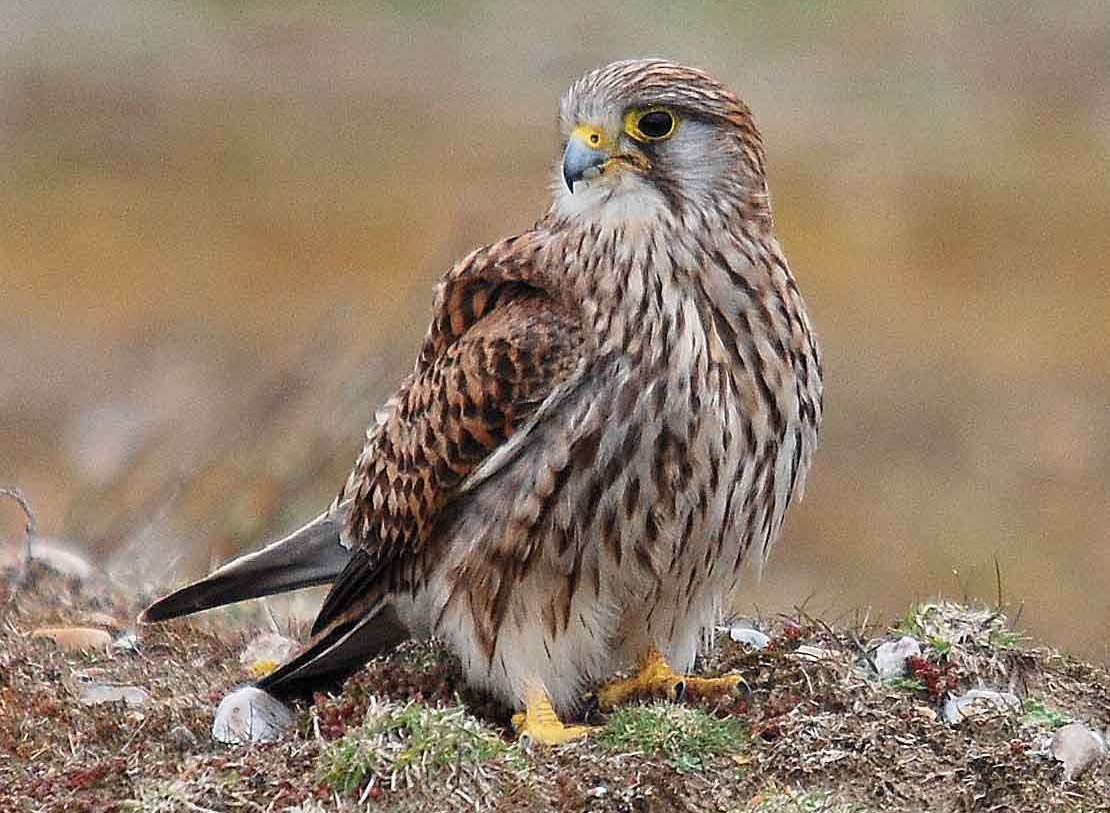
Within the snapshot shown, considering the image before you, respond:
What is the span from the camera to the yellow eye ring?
184 inches

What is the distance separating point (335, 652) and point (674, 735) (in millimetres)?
957

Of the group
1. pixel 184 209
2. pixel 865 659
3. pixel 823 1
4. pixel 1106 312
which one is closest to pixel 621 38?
pixel 823 1

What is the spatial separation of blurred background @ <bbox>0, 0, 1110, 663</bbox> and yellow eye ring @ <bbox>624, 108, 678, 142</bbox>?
2.67 meters

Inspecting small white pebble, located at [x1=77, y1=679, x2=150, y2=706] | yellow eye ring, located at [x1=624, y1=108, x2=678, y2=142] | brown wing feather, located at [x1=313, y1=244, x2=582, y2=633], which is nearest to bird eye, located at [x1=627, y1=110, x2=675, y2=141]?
yellow eye ring, located at [x1=624, y1=108, x2=678, y2=142]

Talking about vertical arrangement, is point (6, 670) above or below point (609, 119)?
below

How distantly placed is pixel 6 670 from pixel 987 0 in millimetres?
14716

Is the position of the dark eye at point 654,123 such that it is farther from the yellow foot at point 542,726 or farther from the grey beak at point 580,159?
the yellow foot at point 542,726

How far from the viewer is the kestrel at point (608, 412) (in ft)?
15.4

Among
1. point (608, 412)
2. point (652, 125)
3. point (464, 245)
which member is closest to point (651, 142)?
point (652, 125)

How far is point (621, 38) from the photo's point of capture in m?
16.3

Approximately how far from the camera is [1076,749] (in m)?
4.70

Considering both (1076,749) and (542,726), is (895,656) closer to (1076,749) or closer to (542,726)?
(1076,749)

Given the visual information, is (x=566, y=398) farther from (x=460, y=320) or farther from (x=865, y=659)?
(x=865, y=659)

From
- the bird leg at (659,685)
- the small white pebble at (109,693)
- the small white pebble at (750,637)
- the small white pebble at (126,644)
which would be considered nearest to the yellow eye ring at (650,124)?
the bird leg at (659,685)
